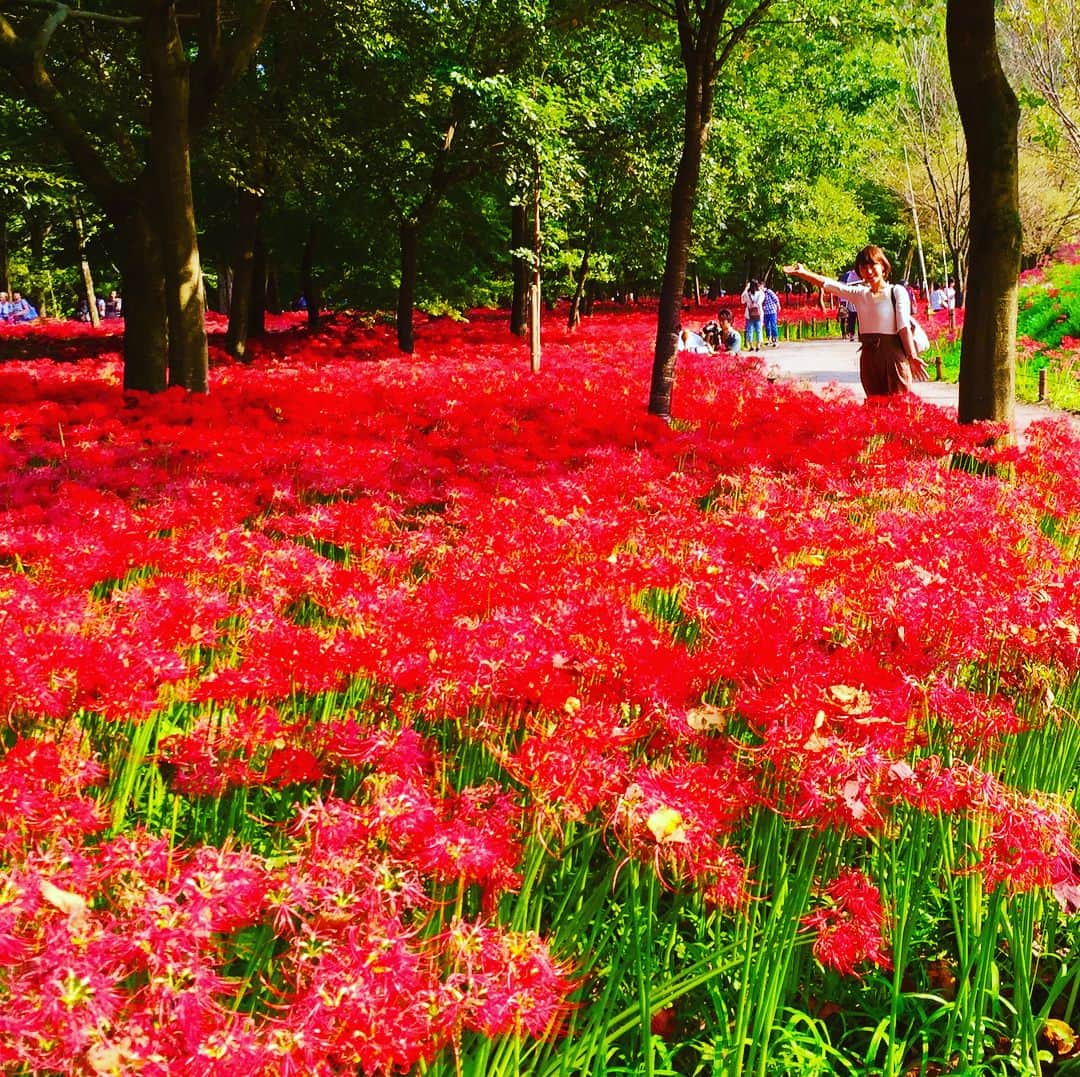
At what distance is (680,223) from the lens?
31.4 feet

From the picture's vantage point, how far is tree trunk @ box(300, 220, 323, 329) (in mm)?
24234

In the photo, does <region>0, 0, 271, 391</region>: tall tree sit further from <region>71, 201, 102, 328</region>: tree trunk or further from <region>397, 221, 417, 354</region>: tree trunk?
<region>71, 201, 102, 328</region>: tree trunk

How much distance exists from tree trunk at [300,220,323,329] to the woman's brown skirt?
17534 mm

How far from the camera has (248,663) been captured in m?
2.83

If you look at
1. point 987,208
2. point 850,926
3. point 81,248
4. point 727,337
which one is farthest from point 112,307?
point 850,926

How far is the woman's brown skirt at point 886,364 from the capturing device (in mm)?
9859

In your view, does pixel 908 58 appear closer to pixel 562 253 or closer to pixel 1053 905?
pixel 562 253

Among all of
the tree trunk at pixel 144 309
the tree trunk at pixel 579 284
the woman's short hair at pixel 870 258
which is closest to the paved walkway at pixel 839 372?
the woman's short hair at pixel 870 258

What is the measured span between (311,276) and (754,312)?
45.0 ft

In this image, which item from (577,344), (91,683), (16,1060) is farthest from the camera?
(577,344)

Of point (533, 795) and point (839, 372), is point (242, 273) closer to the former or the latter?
point (839, 372)

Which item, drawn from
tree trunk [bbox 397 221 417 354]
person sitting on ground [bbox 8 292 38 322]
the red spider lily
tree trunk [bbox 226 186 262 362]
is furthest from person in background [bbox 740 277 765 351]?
the red spider lily

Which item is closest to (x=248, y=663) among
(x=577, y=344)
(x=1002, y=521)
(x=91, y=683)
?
(x=91, y=683)

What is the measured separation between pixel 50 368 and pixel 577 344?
11.6 m
